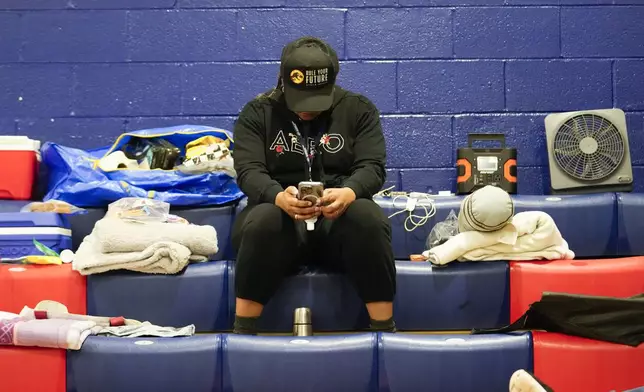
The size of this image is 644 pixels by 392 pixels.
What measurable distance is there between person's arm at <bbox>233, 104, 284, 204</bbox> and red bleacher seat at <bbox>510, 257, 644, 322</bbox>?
80cm

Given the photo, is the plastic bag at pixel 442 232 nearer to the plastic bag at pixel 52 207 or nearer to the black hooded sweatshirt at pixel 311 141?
the black hooded sweatshirt at pixel 311 141

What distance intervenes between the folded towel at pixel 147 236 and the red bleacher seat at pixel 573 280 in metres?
0.97

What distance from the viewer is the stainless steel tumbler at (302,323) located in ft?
7.76

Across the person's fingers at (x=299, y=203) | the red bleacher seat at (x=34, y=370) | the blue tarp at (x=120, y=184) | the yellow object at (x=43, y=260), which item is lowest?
the red bleacher seat at (x=34, y=370)

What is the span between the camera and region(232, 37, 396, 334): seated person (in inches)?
87.7

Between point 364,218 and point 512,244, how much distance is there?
55 cm

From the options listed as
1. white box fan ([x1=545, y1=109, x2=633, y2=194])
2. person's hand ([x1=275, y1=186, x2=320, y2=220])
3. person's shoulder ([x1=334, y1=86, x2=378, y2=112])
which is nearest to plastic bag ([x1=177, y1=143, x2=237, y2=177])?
person's shoulder ([x1=334, y1=86, x2=378, y2=112])

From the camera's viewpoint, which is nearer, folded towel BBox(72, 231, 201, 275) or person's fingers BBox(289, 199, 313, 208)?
person's fingers BBox(289, 199, 313, 208)

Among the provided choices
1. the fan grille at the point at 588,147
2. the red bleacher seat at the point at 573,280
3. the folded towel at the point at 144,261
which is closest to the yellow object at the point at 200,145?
the folded towel at the point at 144,261

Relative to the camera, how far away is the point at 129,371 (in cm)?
210

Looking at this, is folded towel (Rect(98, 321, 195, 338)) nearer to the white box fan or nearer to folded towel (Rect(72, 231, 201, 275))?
folded towel (Rect(72, 231, 201, 275))

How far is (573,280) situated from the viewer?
2.44 m

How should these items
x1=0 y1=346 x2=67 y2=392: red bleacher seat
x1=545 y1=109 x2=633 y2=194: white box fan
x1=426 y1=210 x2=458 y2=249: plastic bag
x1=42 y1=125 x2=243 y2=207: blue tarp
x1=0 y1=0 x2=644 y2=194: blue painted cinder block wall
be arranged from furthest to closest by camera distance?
x1=0 y1=0 x2=644 y2=194: blue painted cinder block wall < x1=545 y1=109 x2=633 y2=194: white box fan < x1=42 y1=125 x2=243 y2=207: blue tarp < x1=426 y1=210 x2=458 y2=249: plastic bag < x1=0 y1=346 x2=67 y2=392: red bleacher seat

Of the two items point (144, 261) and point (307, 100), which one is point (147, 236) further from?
point (307, 100)
